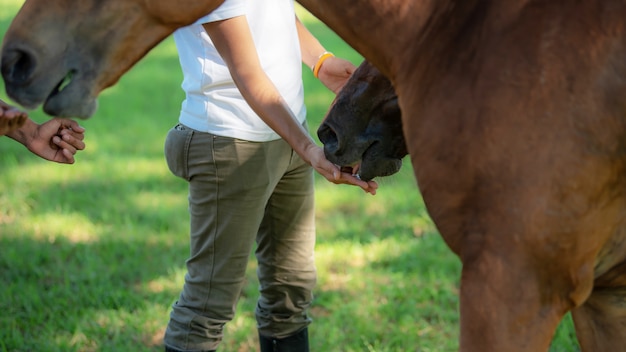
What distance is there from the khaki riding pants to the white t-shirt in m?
0.04

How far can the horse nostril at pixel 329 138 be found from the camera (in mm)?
2199

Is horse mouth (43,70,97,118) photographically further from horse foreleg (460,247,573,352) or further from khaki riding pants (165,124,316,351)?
horse foreleg (460,247,573,352)

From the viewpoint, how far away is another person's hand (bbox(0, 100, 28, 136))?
83.7 inches

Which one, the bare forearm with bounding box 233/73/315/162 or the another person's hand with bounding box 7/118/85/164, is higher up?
the bare forearm with bounding box 233/73/315/162

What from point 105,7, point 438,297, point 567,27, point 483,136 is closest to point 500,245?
point 483,136

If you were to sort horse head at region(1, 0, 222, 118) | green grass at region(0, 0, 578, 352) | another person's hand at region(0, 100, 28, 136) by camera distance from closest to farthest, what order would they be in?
1. horse head at region(1, 0, 222, 118)
2. another person's hand at region(0, 100, 28, 136)
3. green grass at region(0, 0, 578, 352)

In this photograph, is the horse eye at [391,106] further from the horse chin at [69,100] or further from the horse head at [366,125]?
the horse chin at [69,100]

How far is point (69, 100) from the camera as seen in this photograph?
190 centimetres

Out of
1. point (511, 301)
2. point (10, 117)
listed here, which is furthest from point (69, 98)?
point (511, 301)

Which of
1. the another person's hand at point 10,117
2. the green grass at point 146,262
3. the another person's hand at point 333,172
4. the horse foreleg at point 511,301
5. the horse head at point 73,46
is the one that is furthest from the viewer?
the green grass at point 146,262

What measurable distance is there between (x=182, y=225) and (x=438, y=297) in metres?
1.43

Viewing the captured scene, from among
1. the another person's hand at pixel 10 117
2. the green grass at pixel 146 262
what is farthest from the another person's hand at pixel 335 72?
the another person's hand at pixel 10 117

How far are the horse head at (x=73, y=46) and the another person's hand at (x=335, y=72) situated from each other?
2.79 ft

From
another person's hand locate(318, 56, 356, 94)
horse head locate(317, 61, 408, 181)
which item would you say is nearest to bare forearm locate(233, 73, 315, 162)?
horse head locate(317, 61, 408, 181)
